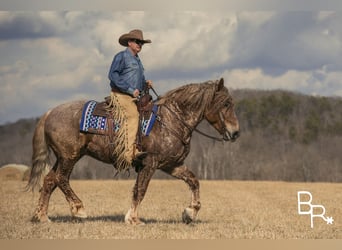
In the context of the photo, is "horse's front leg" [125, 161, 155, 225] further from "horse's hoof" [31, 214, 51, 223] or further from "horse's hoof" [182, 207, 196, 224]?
"horse's hoof" [31, 214, 51, 223]

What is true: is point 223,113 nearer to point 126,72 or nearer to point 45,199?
point 126,72

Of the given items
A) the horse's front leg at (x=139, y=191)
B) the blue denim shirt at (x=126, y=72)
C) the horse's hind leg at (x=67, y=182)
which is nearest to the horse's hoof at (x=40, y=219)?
the horse's hind leg at (x=67, y=182)

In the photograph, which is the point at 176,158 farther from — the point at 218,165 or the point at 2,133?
the point at 218,165

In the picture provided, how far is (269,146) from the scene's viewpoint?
22.2 metres

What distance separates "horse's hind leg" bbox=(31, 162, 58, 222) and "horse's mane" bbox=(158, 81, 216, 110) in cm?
191

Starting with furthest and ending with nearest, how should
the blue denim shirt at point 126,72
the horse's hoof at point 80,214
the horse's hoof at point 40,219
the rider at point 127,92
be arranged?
the horse's hoof at point 80,214
the horse's hoof at point 40,219
the blue denim shirt at point 126,72
the rider at point 127,92

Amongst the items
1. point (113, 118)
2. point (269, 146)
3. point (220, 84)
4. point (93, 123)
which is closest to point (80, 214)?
point (93, 123)

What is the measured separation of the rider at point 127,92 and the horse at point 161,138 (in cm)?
22

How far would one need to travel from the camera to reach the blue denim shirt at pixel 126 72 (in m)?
8.27

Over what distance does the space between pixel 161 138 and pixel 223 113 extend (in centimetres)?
95

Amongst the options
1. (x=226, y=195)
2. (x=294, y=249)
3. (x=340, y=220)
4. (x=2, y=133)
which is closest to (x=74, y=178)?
(x=2, y=133)

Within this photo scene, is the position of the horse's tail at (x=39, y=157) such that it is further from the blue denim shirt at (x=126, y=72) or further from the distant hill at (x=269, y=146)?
the distant hill at (x=269, y=146)

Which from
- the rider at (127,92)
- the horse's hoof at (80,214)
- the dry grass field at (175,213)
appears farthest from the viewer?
the horse's hoof at (80,214)

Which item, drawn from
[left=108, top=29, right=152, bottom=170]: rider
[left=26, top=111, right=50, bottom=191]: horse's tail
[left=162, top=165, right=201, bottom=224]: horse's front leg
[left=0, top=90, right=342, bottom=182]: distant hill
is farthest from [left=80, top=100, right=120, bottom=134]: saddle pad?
[left=0, top=90, right=342, bottom=182]: distant hill
